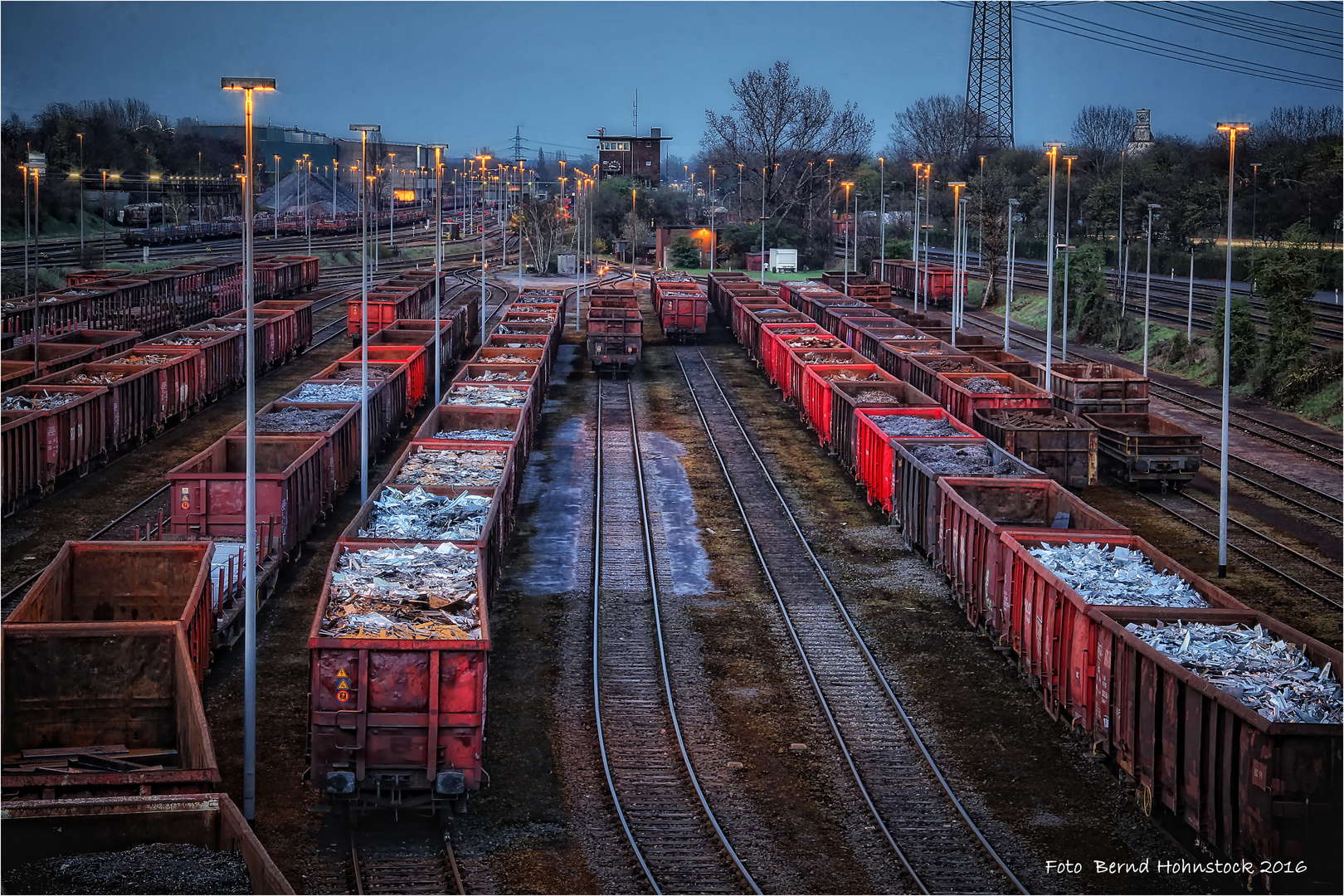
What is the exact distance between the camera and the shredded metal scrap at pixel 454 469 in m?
22.7

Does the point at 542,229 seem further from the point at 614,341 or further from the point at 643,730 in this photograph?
the point at 643,730

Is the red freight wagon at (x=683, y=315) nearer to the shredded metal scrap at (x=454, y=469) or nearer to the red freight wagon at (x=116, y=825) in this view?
the shredded metal scrap at (x=454, y=469)

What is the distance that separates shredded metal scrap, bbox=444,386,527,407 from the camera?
103 feet

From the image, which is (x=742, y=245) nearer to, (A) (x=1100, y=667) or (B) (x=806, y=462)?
(B) (x=806, y=462)

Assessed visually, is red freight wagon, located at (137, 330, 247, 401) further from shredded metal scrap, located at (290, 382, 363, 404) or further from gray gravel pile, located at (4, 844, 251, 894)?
gray gravel pile, located at (4, 844, 251, 894)

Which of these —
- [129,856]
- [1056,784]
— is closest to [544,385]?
[1056,784]

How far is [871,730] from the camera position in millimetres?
17562

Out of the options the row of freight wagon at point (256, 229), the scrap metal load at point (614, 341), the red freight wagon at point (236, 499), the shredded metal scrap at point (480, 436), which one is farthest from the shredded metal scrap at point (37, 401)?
the row of freight wagon at point (256, 229)

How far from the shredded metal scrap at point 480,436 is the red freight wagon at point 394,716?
12.9 m

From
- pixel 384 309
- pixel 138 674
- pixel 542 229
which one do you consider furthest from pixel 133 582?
pixel 542 229

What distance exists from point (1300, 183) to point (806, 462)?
2228 inches

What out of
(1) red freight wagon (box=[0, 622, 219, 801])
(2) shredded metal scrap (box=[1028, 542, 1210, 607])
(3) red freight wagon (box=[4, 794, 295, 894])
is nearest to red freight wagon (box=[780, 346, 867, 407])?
(2) shredded metal scrap (box=[1028, 542, 1210, 607])

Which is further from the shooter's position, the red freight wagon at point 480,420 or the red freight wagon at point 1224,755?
the red freight wagon at point 480,420

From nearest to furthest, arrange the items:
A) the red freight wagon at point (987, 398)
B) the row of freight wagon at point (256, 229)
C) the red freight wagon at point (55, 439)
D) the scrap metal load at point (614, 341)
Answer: the red freight wagon at point (55, 439)
the red freight wagon at point (987, 398)
the scrap metal load at point (614, 341)
the row of freight wagon at point (256, 229)
